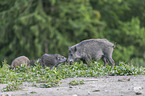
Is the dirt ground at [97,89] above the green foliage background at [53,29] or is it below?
below

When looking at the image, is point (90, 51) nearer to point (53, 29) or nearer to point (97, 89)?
point (97, 89)

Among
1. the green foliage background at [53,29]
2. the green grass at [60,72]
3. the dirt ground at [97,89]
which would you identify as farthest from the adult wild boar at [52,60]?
the green foliage background at [53,29]

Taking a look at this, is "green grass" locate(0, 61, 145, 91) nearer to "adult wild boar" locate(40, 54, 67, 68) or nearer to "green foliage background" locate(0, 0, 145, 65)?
"adult wild boar" locate(40, 54, 67, 68)

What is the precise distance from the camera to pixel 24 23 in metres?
23.4

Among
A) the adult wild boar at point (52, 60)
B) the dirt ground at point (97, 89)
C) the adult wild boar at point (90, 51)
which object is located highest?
the adult wild boar at point (90, 51)

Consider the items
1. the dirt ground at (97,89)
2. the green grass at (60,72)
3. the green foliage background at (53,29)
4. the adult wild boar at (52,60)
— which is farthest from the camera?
the green foliage background at (53,29)

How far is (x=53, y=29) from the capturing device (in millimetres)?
23578

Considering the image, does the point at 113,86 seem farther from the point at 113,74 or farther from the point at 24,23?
the point at 24,23

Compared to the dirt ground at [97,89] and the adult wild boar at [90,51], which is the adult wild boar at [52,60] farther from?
the dirt ground at [97,89]

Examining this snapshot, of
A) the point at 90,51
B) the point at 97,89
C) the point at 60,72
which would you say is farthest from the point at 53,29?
the point at 97,89

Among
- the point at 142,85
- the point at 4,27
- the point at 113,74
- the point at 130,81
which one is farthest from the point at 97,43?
the point at 4,27

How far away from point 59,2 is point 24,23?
3405 mm

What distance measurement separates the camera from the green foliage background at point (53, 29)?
2341 centimetres

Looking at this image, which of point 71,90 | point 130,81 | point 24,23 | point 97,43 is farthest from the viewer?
point 24,23
